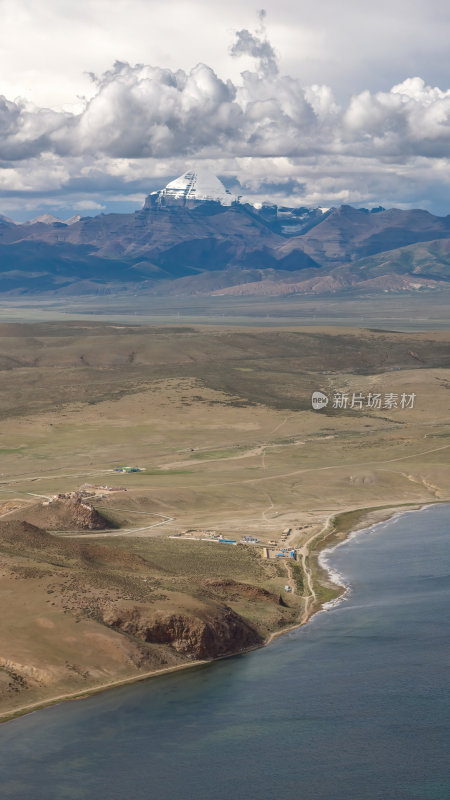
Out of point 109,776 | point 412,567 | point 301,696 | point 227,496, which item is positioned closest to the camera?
point 109,776

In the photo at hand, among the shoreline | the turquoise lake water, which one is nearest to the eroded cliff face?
the shoreline

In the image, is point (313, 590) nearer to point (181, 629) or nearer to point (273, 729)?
point (181, 629)

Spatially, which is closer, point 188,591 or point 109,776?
point 109,776

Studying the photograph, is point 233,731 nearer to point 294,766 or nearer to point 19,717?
point 294,766

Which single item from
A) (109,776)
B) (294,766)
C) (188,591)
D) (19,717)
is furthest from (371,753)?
(188,591)

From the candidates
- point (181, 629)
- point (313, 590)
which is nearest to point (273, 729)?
point (181, 629)

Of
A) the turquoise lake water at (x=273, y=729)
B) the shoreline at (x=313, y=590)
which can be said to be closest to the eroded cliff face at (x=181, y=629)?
the shoreline at (x=313, y=590)
